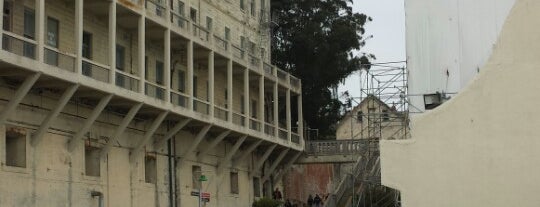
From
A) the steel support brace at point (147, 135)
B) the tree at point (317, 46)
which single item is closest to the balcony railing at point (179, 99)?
the steel support brace at point (147, 135)

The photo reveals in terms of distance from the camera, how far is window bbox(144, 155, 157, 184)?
34.5 meters

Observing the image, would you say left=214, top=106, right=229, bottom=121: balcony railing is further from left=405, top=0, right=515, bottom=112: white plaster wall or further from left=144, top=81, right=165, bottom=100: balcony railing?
left=405, top=0, right=515, bottom=112: white plaster wall

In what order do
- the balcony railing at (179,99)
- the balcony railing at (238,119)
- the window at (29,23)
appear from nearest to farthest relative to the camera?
the window at (29,23)
the balcony railing at (179,99)
the balcony railing at (238,119)

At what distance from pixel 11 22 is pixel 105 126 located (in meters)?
→ 6.06

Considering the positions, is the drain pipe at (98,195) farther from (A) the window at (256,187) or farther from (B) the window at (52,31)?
(A) the window at (256,187)

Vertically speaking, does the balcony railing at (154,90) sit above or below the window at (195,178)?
above

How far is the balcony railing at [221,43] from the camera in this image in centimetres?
3975

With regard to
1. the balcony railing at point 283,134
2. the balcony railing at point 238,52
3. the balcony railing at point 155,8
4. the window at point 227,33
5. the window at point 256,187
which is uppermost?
the window at point 227,33

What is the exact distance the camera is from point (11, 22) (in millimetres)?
26906

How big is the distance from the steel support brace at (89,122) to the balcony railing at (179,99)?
17.4 feet

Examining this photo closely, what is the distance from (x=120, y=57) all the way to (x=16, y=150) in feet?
25.2

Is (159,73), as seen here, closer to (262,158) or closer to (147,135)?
(147,135)

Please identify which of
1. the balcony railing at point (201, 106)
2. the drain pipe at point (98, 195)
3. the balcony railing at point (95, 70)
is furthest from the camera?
A: the balcony railing at point (201, 106)

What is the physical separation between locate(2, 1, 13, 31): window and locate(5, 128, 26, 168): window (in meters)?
3.15
